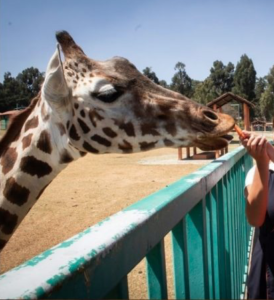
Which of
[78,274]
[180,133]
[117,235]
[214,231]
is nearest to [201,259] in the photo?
[214,231]

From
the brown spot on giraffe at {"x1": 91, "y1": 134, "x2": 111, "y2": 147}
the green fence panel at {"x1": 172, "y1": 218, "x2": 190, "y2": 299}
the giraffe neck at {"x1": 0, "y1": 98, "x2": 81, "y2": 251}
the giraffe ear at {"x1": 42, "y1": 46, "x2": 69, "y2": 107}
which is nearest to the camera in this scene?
the green fence panel at {"x1": 172, "y1": 218, "x2": 190, "y2": 299}

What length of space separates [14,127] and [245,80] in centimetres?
5231

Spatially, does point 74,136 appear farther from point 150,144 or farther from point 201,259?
point 201,259

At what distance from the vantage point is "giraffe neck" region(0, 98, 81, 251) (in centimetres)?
229

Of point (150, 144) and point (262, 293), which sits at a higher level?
point (150, 144)

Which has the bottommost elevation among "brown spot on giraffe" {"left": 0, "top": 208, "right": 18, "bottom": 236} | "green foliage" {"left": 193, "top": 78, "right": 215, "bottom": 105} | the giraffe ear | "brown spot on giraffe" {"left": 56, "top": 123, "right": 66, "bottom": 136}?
"brown spot on giraffe" {"left": 0, "top": 208, "right": 18, "bottom": 236}

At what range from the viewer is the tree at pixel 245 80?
166 feet

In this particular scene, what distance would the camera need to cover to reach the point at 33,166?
234cm

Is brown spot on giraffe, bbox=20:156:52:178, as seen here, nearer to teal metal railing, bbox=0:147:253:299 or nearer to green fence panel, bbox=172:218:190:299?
teal metal railing, bbox=0:147:253:299

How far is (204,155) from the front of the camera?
1310 centimetres

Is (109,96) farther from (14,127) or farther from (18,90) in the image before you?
Result: (18,90)

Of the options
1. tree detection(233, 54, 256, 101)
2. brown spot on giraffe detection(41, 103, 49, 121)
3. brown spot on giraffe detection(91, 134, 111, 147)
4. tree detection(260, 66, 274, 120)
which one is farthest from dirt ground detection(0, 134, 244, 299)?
tree detection(233, 54, 256, 101)

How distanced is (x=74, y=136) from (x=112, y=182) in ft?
20.0

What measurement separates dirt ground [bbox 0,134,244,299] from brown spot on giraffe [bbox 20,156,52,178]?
1.20 metres
